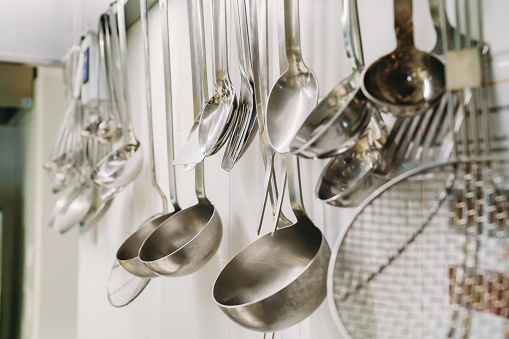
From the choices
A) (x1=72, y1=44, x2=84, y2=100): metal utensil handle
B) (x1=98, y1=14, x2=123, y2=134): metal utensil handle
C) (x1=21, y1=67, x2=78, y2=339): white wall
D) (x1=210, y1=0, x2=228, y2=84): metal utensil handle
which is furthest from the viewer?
(x1=21, y1=67, x2=78, y2=339): white wall

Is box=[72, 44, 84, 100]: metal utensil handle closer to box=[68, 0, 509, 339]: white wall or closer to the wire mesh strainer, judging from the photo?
box=[68, 0, 509, 339]: white wall

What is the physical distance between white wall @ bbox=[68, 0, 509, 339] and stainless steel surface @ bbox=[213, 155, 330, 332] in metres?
0.04

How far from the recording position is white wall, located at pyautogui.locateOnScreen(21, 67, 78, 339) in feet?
5.29

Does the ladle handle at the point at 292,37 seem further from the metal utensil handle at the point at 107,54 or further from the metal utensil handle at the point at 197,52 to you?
the metal utensil handle at the point at 107,54

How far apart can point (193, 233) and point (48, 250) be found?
42.4 inches

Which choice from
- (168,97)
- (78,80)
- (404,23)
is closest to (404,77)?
(404,23)

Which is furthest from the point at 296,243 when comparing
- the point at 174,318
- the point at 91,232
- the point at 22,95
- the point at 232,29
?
the point at 22,95

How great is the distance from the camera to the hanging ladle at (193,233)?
2.11 feet

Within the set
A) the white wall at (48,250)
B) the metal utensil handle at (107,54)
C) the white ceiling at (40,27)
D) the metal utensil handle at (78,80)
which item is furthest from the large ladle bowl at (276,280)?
the white wall at (48,250)

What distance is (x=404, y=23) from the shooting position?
0.40m

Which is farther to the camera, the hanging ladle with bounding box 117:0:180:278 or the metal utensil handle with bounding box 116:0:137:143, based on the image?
the metal utensil handle with bounding box 116:0:137:143


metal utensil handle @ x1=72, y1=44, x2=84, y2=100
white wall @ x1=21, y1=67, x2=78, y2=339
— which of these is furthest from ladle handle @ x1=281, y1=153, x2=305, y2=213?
white wall @ x1=21, y1=67, x2=78, y2=339

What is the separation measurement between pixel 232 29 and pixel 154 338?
626 millimetres

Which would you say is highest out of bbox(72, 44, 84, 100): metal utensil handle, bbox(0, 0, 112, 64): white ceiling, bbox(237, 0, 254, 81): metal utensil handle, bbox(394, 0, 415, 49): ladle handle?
bbox(0, 0, 112, 64): white ceiling
